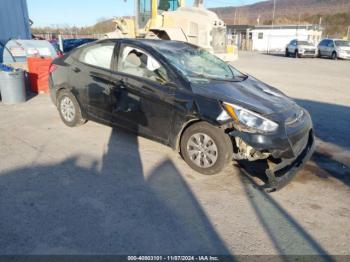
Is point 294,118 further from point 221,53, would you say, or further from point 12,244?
point 221,53

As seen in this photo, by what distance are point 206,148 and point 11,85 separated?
582 cm

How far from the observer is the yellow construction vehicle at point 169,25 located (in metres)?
11.7

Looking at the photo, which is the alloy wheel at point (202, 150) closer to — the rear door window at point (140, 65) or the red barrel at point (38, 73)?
the rear door window at point (140, 65)

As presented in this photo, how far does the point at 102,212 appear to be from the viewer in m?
3.31

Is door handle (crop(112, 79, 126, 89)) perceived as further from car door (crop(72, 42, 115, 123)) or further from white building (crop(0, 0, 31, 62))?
white building (crop(0, 0, 31, 62))

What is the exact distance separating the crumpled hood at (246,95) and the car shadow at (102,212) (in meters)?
1.15

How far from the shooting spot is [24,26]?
555 inches

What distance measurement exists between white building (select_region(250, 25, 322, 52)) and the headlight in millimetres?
40451

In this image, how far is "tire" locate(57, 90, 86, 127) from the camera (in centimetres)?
564

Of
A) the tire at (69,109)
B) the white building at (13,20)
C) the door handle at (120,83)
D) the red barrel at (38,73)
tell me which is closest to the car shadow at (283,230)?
the door handle at (120,83)

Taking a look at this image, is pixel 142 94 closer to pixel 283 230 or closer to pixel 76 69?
pixel 76 69

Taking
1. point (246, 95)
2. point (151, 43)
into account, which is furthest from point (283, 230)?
point (151, 43)

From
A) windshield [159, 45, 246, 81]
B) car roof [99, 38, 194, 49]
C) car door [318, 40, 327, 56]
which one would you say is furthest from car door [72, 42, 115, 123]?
car door [318, 40, 327, 56]

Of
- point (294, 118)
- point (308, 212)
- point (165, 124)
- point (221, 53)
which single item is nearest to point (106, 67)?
point (165, 124)
